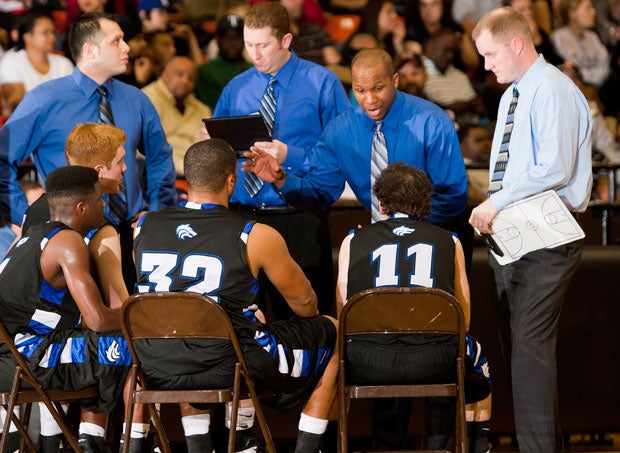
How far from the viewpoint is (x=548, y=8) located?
33.8ft

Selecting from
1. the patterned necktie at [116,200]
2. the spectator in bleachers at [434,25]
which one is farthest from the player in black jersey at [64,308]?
the spectator in bleachers at [434,25]

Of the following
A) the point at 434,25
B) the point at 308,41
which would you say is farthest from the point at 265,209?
the point at 434,25

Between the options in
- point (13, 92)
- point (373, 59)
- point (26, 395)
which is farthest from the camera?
point (13, 92)

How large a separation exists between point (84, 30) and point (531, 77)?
2413 millimetres

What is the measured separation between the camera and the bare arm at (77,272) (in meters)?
3.98

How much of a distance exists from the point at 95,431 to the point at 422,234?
169 centimetres

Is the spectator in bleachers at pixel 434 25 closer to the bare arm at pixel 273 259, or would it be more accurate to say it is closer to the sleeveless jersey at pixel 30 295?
the bare arm at pixel 273 259

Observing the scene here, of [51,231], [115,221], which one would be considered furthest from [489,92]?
[51,231]

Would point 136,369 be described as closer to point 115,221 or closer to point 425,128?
point 115,221

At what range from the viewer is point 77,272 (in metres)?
3.98

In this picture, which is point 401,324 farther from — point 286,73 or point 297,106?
point 286,73

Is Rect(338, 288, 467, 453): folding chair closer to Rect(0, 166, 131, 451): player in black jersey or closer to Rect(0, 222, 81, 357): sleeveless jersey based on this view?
Rect(0, 166, 131, 451): player in black jersey

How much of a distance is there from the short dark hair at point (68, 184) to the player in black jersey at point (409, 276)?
1.18 meters

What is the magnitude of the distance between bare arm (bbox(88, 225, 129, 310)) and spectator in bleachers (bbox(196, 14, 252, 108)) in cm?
407
